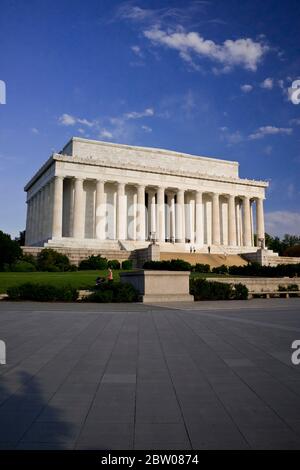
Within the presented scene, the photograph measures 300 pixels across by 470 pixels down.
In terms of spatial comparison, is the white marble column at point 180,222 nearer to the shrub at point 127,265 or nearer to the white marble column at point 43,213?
the white marble column at point 43,213

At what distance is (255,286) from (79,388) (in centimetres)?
2693

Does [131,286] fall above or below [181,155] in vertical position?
below

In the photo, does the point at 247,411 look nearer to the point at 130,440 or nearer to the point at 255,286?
the point at 130,440

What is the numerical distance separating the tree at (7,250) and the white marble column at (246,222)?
4629 cm

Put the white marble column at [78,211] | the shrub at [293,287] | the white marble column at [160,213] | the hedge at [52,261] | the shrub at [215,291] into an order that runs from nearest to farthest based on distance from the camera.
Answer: the shrub at [215,291] → the shrub at [293,287] → the hedge at [52,261] → the white marble column at [78,211] → the white marble column at [160,213]

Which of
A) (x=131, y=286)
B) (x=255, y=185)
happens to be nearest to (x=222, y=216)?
(x=255, y=185)

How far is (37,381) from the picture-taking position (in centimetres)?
661

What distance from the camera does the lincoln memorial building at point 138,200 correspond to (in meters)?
63.0

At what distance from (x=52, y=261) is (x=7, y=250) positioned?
19.7 feet

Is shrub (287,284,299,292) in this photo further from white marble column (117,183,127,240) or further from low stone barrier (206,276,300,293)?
white marble column (117,183,127,240)

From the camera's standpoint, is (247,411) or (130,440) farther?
(247,411)

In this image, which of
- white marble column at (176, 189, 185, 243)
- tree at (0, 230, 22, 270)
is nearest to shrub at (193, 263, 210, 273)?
tree at (0, 230, 22, 270)

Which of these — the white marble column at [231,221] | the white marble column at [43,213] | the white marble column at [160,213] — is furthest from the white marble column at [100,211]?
the white marble column at [231,221]

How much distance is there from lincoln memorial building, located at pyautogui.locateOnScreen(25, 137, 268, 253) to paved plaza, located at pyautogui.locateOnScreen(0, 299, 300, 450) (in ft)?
156
